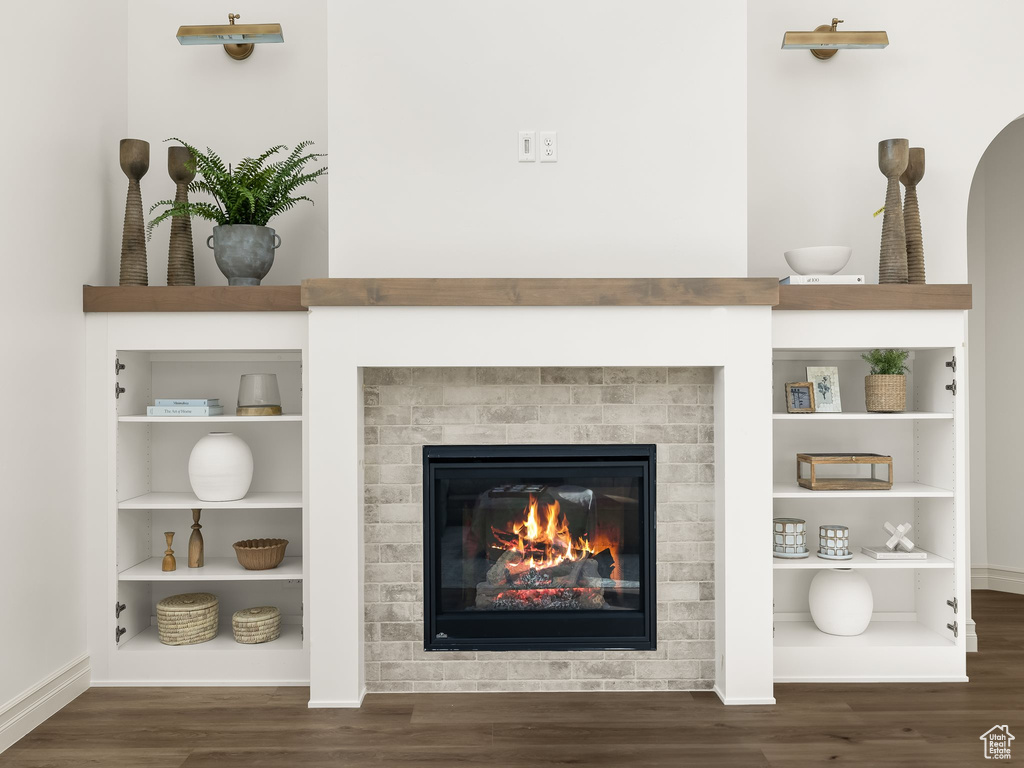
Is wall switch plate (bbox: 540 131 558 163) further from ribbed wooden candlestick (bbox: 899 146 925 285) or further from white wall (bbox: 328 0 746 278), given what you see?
ribbed wooden candlestick (bbox: 899 146 925 285)

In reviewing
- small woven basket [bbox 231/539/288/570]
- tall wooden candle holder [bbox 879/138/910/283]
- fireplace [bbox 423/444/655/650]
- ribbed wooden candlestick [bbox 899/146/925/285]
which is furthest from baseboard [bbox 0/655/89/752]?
ribbed wooden candlestick [bbox 899/146/925/285]

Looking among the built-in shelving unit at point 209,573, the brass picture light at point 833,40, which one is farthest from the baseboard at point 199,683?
the brass picture light at point 833,40

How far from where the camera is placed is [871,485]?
2.75 metres

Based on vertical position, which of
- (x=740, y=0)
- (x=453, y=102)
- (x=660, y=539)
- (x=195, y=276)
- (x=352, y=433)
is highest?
(x=740, y=0)

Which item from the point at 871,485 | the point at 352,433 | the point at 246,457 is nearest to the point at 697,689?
the point at 871,485

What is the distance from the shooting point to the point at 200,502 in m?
2.77

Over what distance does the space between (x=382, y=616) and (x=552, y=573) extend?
604mm

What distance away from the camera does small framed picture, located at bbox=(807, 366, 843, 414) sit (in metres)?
2.84

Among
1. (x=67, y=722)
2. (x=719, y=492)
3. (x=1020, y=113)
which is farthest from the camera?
(x=1020, y=113)

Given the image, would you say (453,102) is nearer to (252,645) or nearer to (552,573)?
(552,573)

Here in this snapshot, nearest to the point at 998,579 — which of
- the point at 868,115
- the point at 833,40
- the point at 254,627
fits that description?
the point at 868,115

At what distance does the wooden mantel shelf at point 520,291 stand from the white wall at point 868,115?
79 cm

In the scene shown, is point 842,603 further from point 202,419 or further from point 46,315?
point 46,315

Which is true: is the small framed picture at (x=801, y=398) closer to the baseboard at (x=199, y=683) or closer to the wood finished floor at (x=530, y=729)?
the wood finished floor at (x=530, y=729)
